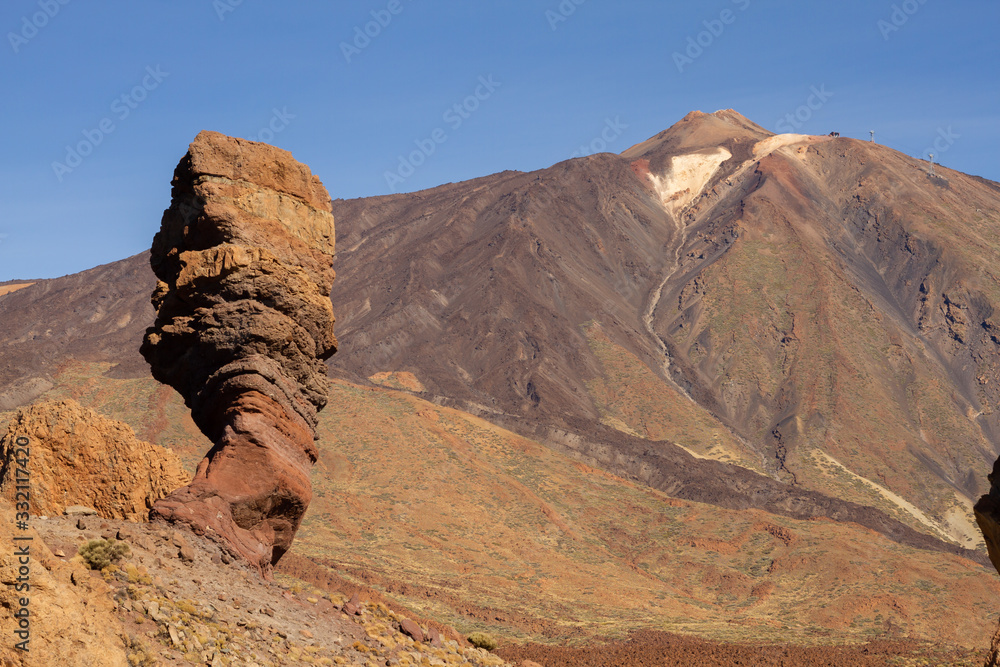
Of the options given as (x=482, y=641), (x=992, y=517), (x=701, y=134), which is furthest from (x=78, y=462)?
(x=701, y=134)

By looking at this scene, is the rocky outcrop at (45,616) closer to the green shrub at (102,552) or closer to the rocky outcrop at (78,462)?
the green shrub at (102,552)

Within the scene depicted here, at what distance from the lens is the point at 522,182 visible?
12400cm

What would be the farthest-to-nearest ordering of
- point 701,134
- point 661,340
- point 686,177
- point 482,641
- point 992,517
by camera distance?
point 701,134
point 686,177
point 661,340
point 482,641
point 992,517

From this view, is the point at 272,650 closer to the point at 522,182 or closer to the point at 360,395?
the point at 360,395

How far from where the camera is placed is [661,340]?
95.8 meters

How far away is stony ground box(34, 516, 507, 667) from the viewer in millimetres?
9133

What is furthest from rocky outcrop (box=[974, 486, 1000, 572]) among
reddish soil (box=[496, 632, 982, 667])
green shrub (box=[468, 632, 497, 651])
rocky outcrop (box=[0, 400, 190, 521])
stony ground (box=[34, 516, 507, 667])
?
reddish soil (box=[496, 632, 982, 667])

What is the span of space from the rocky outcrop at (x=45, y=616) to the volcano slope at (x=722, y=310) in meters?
53.8

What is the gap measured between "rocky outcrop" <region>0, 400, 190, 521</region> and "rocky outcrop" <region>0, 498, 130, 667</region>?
4.13m

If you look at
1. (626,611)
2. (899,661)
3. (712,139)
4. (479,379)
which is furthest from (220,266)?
(712,139)

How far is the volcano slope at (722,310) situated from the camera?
77375mm

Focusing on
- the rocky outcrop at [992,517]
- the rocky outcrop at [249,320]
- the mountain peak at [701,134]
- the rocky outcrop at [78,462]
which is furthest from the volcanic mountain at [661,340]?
the rocky outcrop at [992,517]

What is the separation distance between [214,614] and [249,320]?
452 cm

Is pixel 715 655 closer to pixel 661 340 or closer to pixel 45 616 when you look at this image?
pixel 45 616
